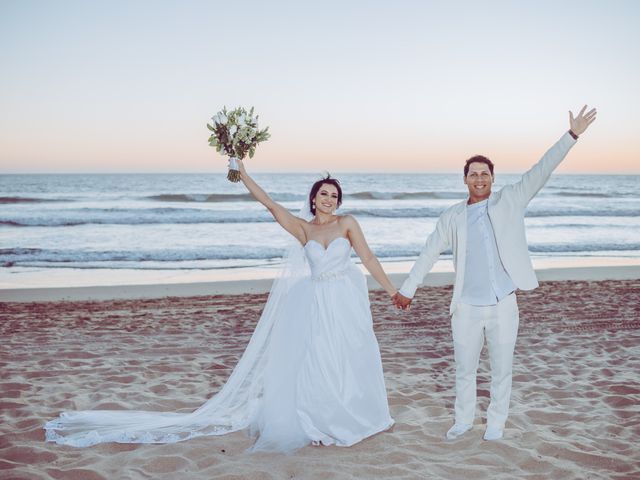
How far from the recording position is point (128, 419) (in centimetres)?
463

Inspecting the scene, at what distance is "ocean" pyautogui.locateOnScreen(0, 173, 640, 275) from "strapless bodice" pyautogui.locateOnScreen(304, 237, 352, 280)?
31.8ft

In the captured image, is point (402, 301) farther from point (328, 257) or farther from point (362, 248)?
point (328, 257)

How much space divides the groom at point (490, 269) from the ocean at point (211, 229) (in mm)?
10267

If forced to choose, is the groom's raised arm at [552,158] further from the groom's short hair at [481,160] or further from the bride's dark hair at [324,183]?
the bride's dark hair at [324,183]

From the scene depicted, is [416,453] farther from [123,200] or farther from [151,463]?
[123,200]

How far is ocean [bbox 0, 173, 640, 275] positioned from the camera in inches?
612

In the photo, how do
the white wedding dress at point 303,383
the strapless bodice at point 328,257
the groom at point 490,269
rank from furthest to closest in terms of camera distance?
the strapless bodice at point 328,257, the white wedding dress at point 303,383, the groom at point 490,269

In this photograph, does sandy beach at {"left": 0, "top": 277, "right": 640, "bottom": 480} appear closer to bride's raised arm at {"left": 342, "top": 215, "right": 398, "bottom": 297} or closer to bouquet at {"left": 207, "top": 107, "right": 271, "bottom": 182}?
bride's raised arm at {"left": 342, "top": 215, "right": 398, "bottom": 297}

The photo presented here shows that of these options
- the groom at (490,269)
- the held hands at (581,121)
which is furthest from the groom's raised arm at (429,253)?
the held hands at (581,121)

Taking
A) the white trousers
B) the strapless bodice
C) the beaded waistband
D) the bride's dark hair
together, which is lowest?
the white trousers

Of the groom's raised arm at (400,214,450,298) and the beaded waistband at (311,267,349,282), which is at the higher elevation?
the groom's raised arm at (400,214,450,298)

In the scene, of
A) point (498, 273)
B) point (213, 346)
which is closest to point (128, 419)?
point (213, 346)

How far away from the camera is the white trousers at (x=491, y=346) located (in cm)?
412

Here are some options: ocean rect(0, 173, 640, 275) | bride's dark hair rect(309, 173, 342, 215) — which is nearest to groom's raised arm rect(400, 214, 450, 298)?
bride's dark hair rect(309, 173, 342, 215)
